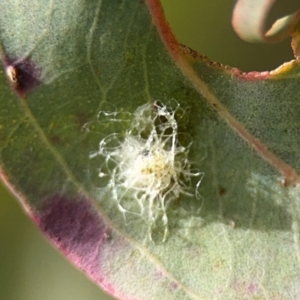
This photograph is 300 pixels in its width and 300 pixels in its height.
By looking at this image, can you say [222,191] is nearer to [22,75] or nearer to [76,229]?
[76,229]

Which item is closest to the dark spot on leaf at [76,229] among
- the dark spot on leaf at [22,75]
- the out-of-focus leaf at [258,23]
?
the dark spot on leaf at [22,75]

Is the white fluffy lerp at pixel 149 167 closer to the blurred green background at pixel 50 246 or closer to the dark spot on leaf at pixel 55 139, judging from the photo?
the dark spot on leaf at pixel 55 139

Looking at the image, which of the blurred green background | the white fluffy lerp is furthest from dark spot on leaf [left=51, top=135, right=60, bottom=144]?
the blurred green background

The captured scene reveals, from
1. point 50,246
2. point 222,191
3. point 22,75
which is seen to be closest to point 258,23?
point 222,191

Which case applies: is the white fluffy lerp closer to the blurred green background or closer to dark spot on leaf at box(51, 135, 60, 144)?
dark spot on leaf at box(51, 135, 60, 144)

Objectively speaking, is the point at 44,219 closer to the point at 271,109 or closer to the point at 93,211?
the point at 93,211
